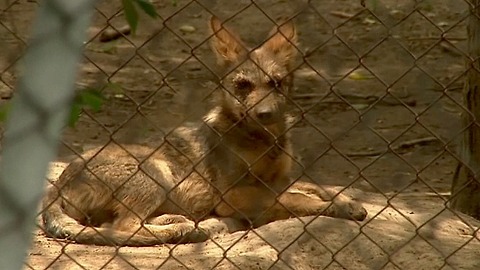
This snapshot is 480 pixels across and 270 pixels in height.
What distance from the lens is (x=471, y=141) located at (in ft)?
16.0

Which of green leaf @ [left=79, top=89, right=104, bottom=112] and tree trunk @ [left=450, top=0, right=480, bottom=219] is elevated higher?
green leaf @ [left=79, top=89, right=104, bottom=112]

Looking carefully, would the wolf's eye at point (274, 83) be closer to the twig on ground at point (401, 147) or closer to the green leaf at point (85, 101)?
the twig on ground at point (401, 147)

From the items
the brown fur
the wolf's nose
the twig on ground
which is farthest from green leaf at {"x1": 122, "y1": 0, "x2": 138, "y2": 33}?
the twig on ground

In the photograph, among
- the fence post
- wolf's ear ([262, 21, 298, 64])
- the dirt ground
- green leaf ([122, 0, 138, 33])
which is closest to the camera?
the fence post

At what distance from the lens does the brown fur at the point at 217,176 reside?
4953 millimetres

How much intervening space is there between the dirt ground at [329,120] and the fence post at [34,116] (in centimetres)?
138

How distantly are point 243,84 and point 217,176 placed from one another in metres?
0.56

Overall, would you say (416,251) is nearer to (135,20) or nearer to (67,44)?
(135,20)

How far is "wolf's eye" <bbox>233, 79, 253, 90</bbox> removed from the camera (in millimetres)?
5059

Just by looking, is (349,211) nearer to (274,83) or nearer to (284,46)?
(274,83)

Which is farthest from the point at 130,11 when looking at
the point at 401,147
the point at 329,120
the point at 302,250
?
the point at 329,120

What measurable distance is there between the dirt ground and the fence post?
1385 mm

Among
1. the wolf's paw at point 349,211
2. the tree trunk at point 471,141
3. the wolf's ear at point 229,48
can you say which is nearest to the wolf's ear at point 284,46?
the wolf's ear at point 229,48

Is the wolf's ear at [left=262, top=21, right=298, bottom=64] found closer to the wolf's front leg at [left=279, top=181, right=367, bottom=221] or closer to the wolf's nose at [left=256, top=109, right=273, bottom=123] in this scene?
the wolf's nose at [left=256, top=109, right=273, bottom=123]
